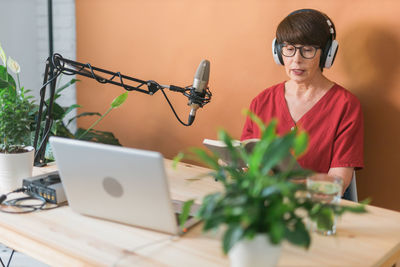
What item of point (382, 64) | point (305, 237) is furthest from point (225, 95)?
point (305, 237)

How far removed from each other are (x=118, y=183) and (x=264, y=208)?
43cm

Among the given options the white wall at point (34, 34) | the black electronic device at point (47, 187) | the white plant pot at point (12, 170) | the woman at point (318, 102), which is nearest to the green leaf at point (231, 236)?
the black electronic device at point (47, 187)

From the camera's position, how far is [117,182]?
42.9 inches

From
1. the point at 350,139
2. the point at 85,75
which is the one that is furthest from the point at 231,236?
the point at 350,139

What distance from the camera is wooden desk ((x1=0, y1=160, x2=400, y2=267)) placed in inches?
40.3

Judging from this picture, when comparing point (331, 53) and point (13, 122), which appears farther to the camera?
point (331, 53)

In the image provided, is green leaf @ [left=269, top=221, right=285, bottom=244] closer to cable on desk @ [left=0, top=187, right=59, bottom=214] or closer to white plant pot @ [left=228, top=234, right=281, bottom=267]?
white plant pot @ [left=228, top=234, right=281, bottom=267]

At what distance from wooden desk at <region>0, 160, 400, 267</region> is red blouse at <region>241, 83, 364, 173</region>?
0.54m

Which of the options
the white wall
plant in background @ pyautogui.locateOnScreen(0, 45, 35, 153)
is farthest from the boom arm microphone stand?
the white wall

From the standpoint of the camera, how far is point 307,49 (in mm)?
1841

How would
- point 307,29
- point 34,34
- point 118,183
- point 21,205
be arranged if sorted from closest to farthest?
1. point 118,183
2. point 21,205
3. point 307,29
4. point 34,34

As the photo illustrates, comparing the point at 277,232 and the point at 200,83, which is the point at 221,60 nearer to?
the point at 200,83

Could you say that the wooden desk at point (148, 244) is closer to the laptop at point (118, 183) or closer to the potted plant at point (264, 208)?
the laptop at point (118, 183)

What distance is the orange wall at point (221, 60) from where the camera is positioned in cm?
191
